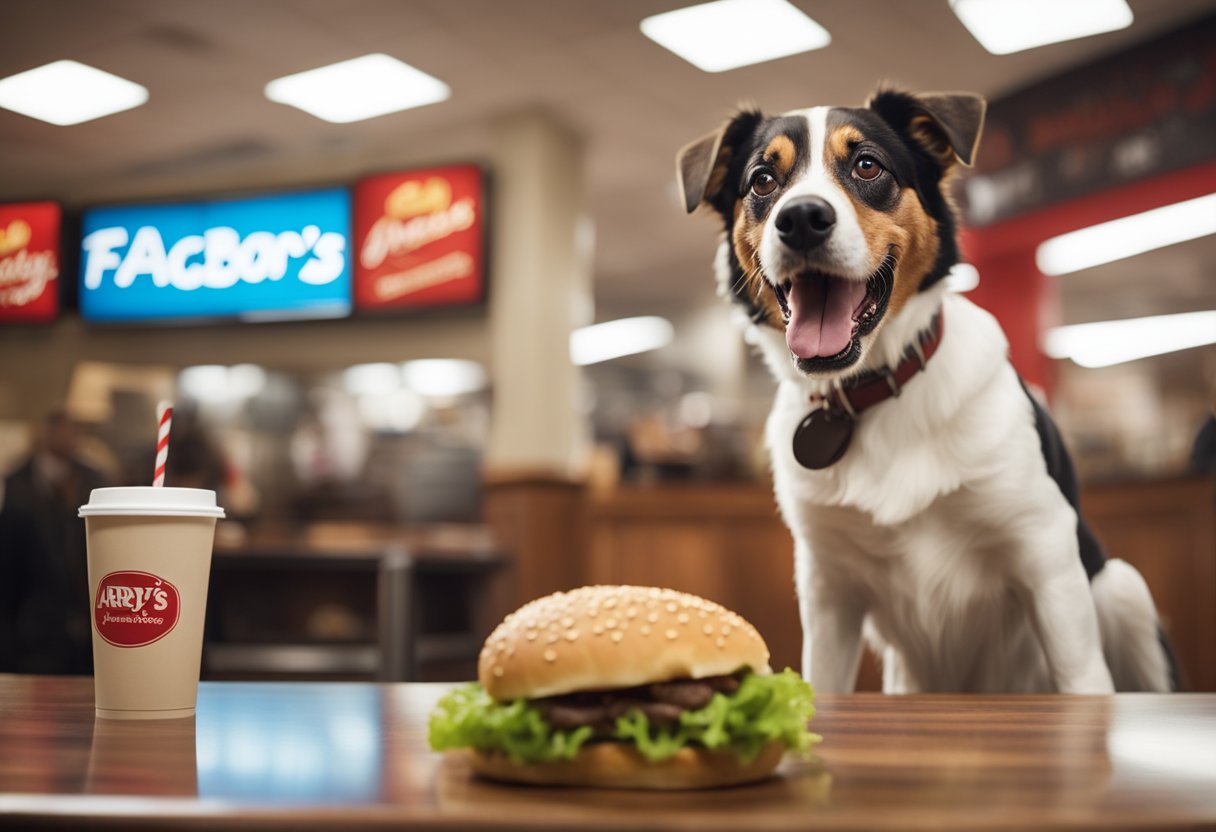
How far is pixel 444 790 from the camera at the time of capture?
0.64 metres

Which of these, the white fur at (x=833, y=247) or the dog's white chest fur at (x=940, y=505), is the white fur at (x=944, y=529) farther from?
the white fur at (x=833, y=247)

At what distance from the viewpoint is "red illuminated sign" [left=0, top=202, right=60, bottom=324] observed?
5582 mm

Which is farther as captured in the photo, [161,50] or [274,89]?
[274,89]

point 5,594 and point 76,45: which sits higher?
point 76,45

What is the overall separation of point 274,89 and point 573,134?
182 cm

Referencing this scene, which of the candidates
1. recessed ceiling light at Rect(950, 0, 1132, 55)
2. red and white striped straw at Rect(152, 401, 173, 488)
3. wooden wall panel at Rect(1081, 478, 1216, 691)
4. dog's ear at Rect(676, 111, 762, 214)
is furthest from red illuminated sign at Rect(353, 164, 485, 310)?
red and white striped straw at Rect(152, 401, 173, 488)

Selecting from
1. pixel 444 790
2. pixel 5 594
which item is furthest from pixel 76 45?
pixel 444 790

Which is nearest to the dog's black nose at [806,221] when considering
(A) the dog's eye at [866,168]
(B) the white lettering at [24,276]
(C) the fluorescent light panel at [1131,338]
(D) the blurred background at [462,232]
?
(A) the dog's eye at [866,168]

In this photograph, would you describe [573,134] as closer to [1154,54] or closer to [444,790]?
[1154,54]

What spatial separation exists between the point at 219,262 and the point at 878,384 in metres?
5.74

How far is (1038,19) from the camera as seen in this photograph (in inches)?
212

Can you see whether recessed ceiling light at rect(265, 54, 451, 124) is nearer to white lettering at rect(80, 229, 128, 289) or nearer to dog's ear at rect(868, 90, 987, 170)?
white lettering at rect(80, 229, 128, 289)

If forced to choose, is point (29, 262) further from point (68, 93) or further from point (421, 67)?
point (421, 67)

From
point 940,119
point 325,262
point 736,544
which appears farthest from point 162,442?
point 325,262
